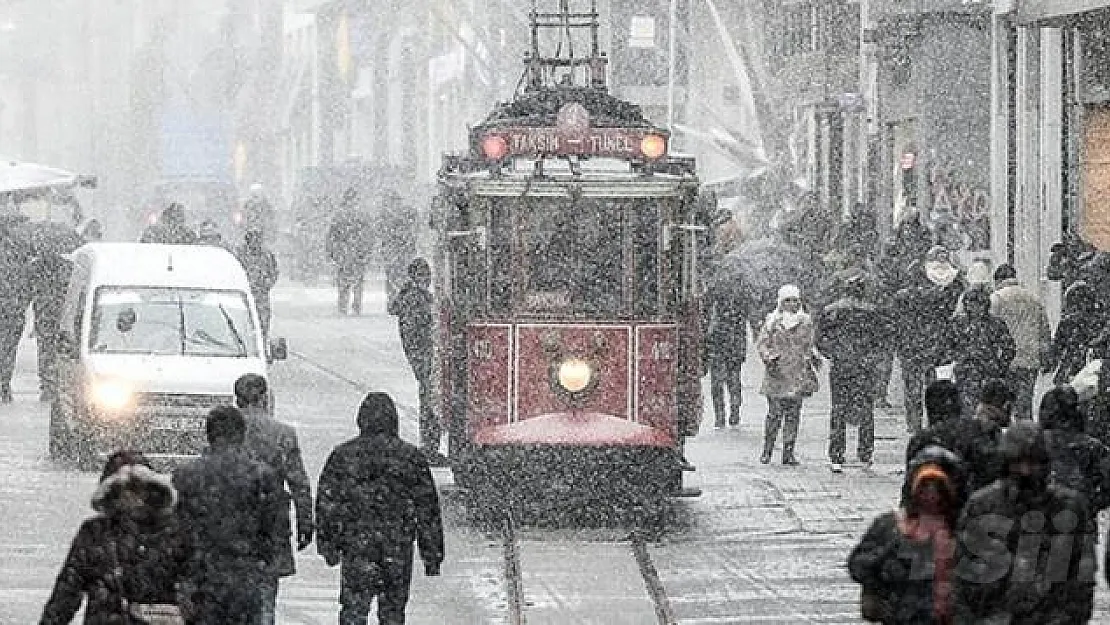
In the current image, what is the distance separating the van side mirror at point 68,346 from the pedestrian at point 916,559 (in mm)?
15628

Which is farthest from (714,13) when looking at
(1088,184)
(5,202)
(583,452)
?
(583,452)

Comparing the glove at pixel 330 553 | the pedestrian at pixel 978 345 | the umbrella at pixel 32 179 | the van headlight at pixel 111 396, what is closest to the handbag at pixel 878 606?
the glove at pixel 330 553

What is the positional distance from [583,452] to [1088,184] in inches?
621

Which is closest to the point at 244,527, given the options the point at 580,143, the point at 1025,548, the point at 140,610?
the point at 140,610

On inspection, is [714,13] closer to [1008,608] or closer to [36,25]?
[1008,608]

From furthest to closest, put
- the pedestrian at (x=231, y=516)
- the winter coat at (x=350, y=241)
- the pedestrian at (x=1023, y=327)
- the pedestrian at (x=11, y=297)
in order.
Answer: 1. the winter coat at (x=350, y=241)
2. the pedestrian at (x=11, y=297)
3. the pedestrian at (x=1023, y=327)
4. the pedestrian at (x=231, y=516)

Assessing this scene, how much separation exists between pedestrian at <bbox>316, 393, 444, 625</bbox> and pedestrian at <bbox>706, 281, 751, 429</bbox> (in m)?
14.4

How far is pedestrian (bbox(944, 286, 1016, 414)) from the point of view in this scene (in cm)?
2509

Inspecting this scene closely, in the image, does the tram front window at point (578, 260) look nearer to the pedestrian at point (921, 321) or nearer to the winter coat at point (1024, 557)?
the pedestrian at point (921, 321)

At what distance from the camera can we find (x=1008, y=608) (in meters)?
11.2

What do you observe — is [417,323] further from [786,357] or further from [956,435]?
[956,435]

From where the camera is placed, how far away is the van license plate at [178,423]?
24953 mm

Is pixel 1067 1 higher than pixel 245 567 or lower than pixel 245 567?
higher

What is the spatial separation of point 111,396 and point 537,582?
647 centimetres
